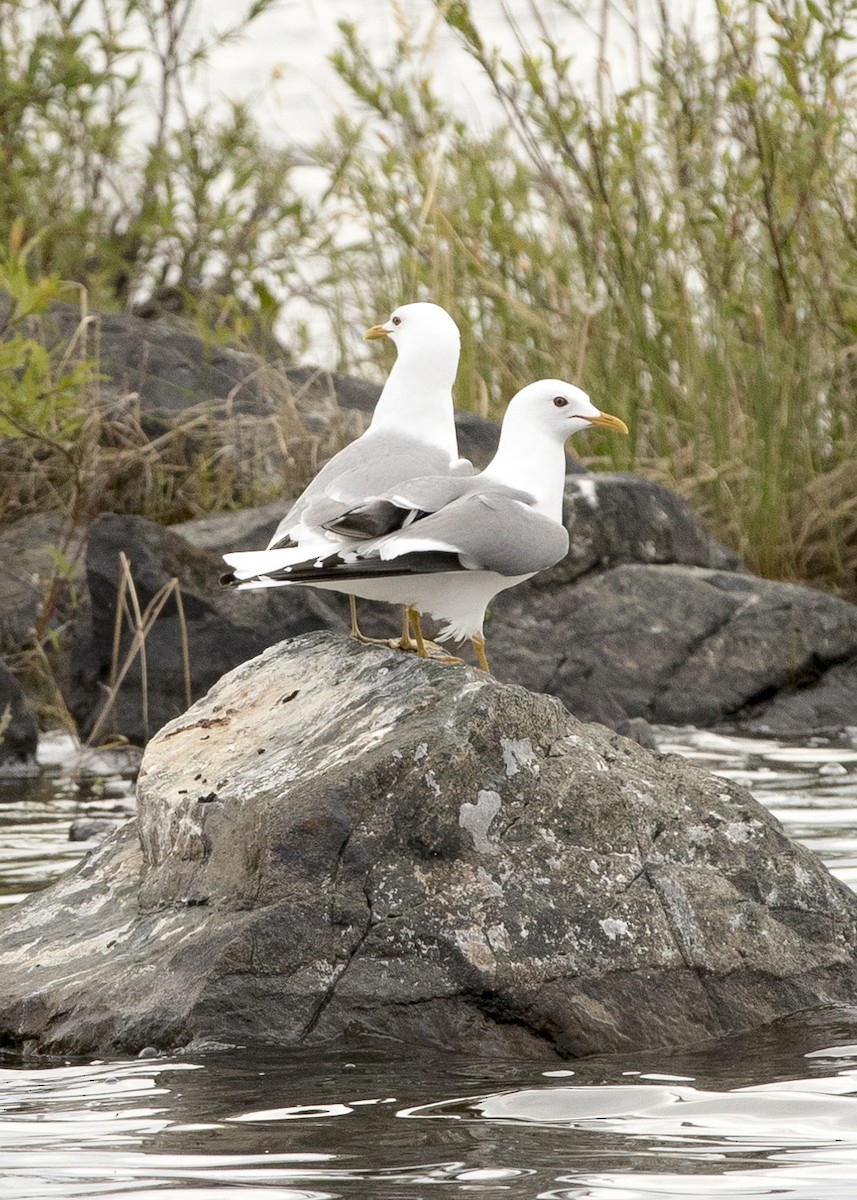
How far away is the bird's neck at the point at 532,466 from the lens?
5062 millimetres

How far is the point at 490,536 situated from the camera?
15.3 ft

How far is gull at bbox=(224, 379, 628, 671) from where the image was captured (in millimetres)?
4492

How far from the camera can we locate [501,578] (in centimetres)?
484

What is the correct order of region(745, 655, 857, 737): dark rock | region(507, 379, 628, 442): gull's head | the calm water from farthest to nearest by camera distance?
region(745, 655, 857, 737): dark rock, region(507, 379, 628, 442): gull's head, the calm water

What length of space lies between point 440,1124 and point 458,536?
1.54 meters

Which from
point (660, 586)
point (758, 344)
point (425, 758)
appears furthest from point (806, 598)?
point (425, 758)

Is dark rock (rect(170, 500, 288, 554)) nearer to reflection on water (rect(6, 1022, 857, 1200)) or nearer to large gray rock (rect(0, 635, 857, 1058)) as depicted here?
large gray rock (rect(0, 635, 857, 1058))

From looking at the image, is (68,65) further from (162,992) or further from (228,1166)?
(228,1166)

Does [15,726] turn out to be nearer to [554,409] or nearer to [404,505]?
[554,409]

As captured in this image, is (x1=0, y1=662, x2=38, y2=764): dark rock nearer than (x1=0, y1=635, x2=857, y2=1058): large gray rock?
No

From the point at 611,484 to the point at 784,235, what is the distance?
1950 mm

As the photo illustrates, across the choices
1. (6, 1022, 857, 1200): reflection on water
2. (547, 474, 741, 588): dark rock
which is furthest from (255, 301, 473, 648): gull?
(547, 474, 741, 588): dark rock

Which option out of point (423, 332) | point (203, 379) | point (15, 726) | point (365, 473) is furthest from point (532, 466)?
point (203, 379)

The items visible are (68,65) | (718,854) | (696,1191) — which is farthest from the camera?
(68,65)
